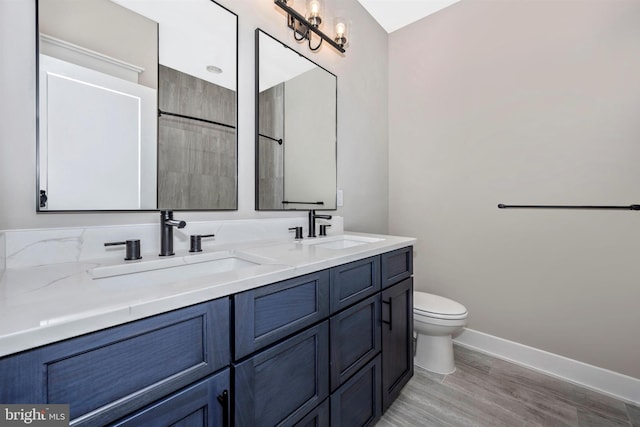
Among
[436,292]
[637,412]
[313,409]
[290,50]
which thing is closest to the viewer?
[313,409]

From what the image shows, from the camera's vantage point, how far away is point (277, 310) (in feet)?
2.61

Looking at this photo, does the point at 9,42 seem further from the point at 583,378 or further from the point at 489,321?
the point at 583,378

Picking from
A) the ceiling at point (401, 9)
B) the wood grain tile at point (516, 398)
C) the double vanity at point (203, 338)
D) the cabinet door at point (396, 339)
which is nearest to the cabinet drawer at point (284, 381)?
the double vanity at point (203, 338)

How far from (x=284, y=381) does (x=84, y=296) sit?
575mm

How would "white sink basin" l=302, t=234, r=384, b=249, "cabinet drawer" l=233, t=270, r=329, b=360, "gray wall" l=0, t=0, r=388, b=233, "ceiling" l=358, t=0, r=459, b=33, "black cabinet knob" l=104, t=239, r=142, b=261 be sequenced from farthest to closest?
1. "ceiling" l=358, t=0, r=459, b=33
2. "white sink basin" l=302, t=234, r=384, b=249
3. "black cabinet knob" l=104, t=239, r=142, b=261
4. "gray wall" l=0, t=0, r=388, b=233
5. "cabinet drawer" l=233, t=270, r=329, b=360

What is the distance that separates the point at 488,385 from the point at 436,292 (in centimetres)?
73

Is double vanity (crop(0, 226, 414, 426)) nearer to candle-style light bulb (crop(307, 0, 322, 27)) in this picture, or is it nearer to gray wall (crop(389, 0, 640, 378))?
gray wall (crop(389, 0, 640, 378))

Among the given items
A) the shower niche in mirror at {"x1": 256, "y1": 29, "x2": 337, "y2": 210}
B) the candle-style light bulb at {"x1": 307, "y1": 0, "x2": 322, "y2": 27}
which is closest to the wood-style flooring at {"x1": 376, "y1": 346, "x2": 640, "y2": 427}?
the shower niche in mirror at {"x1": 256, "y1": 29, "x2": 337, "y2": 210}

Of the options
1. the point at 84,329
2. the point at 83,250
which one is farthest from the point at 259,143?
the point at 84,329

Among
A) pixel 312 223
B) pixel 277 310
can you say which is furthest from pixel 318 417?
pixel 312 223

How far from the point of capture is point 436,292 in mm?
2258

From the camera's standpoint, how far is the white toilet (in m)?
1.67

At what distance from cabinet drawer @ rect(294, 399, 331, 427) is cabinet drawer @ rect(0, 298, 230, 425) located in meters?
0.44

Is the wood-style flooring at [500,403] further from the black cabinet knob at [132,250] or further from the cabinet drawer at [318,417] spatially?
the black cabinet knob at [132,250]
